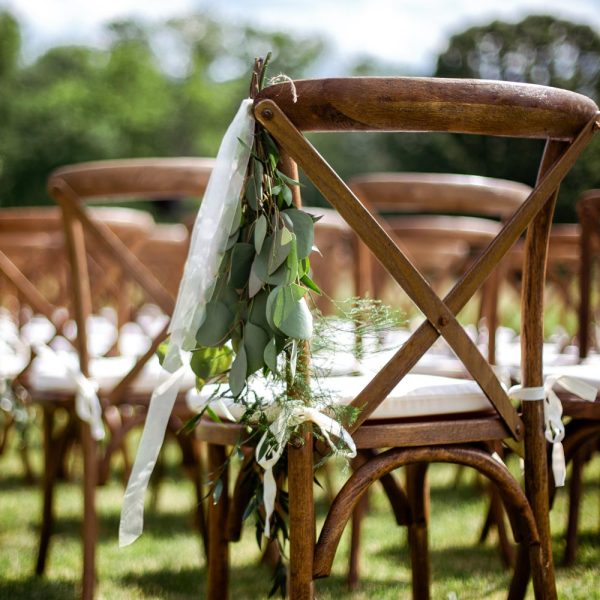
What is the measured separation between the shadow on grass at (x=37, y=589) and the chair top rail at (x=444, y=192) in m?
1.30

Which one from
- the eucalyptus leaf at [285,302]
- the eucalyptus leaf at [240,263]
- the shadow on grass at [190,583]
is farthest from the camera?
the shadow on grass at [190,583]

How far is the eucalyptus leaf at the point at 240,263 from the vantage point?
4.19 ft

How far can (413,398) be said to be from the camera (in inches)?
54.7

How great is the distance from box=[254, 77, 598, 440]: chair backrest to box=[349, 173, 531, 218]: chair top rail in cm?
84

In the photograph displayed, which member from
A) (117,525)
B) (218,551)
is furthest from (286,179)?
(117,525)

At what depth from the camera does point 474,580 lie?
2.29m

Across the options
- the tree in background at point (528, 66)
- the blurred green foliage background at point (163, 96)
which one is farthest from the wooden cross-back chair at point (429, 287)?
the blurred green foliage background at point (163, 96)

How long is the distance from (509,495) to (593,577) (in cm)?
99

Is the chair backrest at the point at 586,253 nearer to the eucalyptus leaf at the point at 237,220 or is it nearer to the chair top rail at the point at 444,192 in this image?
the chair top rail at the point at 444,192

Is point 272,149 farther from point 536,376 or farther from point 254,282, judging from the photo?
point 536,376

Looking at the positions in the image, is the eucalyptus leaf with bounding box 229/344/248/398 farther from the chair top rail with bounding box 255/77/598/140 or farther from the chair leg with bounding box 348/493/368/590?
the chair leg with bounding box 348/493/368/590

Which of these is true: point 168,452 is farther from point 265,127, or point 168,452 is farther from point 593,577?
point 265,127

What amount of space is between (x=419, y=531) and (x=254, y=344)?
2.54 ft

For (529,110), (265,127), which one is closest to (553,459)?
(529,110)
